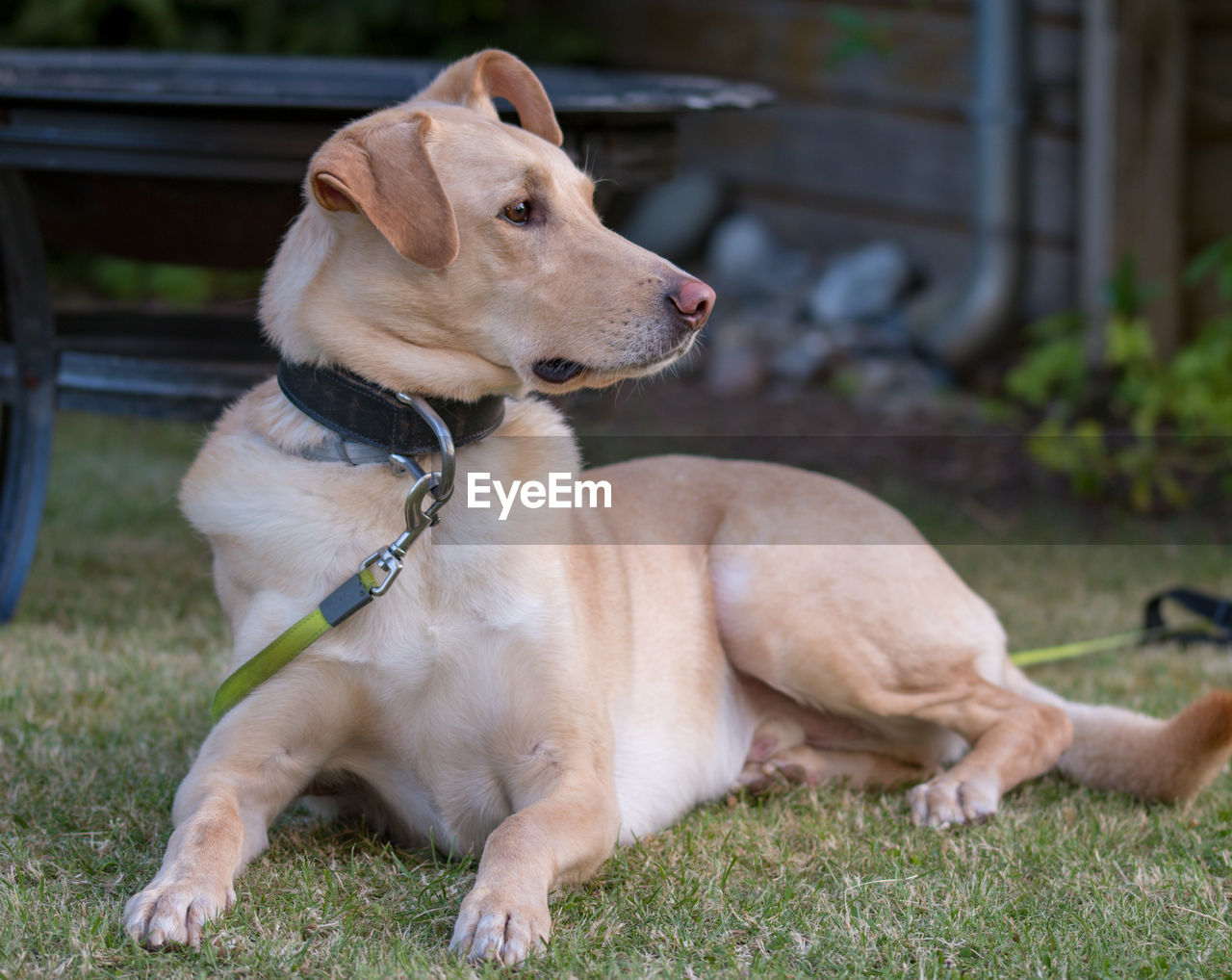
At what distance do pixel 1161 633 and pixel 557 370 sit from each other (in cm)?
254

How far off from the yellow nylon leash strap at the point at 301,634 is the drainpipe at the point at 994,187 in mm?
5379

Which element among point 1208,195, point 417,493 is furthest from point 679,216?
point 417,493

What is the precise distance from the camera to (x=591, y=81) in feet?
14.7

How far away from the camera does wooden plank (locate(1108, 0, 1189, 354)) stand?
613 cm

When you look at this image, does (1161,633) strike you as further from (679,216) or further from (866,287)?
(679,216)

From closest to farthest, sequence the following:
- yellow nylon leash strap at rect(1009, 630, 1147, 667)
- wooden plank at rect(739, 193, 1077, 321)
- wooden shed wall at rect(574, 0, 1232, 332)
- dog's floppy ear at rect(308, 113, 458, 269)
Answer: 1. dog's floppy ear at rect(308, 113, 458, 269)
2. yellow nylon leash strap at rect(1009, 630, 1147, 667)
3. wooden shed wall at rect(574, 0, 1232, 332)
4. wooden plank at rect(739, 193, 1077, 321)

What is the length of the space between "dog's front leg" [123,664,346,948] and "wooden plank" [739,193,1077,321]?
5.64 meters

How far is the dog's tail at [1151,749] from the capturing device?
265 centimetres

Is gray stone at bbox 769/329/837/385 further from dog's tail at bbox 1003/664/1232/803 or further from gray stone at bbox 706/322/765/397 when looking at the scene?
dog's tail at bbox 1003/664/1232/803

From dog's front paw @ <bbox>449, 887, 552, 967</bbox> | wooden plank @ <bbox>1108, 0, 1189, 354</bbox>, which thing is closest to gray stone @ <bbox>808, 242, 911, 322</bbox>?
wooden plank @ <bbox>1108, 0, 1189, 354</bbox>

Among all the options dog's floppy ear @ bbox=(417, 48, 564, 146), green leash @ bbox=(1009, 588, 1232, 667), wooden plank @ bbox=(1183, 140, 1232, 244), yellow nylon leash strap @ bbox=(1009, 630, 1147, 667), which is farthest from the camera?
wooden plank @ bbox=(1183, 140, 1232, 244)

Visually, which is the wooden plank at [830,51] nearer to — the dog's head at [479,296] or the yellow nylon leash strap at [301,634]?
the dog's head at [479,296]

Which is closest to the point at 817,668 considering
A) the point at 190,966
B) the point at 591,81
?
the point at 190,966

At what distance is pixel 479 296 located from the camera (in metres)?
2.41
